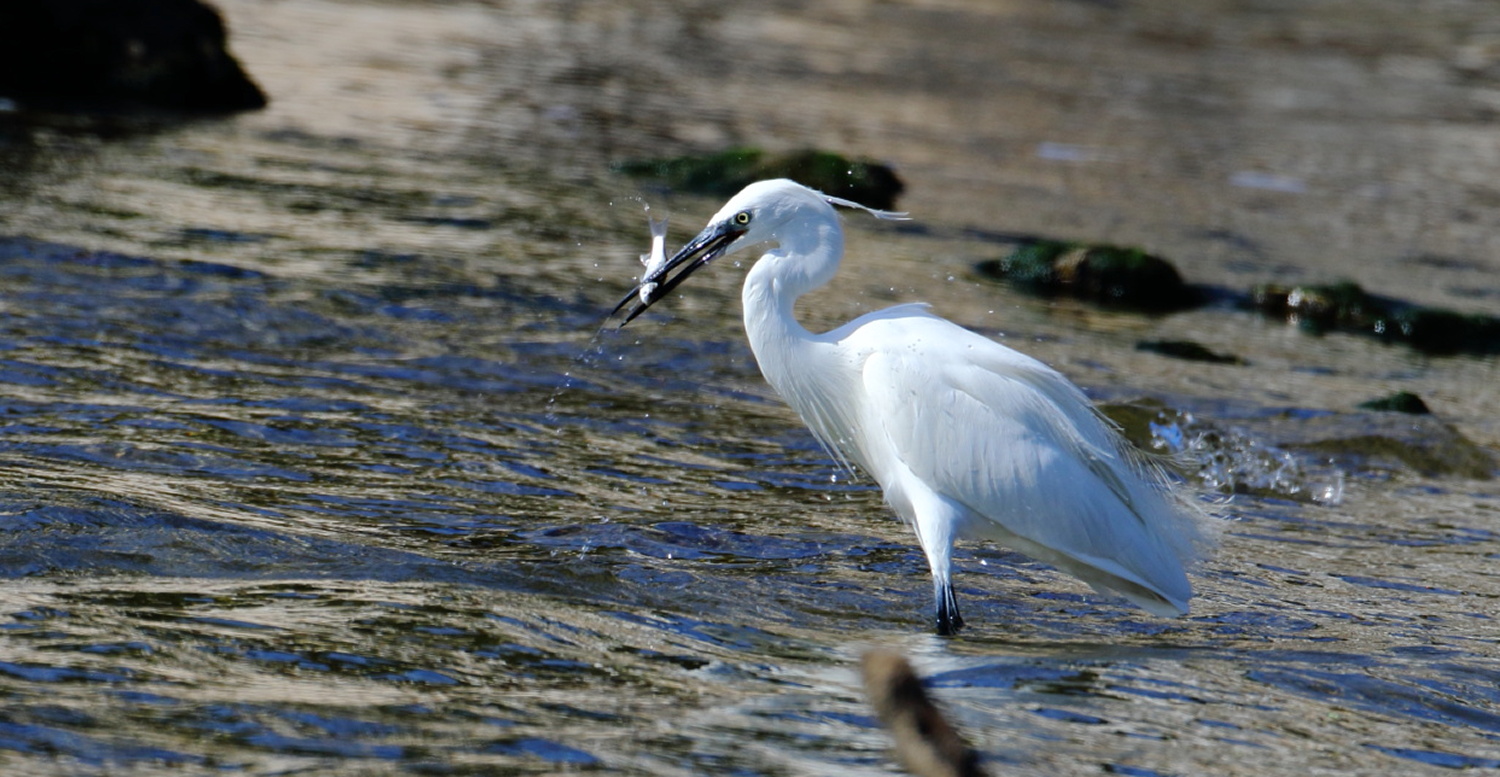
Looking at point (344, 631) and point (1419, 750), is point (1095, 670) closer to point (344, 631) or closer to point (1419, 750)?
point (1419, 750)

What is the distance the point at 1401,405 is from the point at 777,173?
17.8ft

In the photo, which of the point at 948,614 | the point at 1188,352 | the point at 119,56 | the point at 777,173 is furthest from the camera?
the point at 119,56

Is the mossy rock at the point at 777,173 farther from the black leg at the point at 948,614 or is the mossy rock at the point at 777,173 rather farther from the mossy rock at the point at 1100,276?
the black leg at the point at 948,614

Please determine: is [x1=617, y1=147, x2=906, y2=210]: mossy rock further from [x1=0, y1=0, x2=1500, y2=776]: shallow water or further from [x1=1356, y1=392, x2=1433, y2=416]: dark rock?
[x1=1356, y1=392, x2=1433, y2=416]: dark rock

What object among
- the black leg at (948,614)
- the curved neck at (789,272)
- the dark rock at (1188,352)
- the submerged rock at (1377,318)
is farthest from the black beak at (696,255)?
the submerged rock at (1377,318)

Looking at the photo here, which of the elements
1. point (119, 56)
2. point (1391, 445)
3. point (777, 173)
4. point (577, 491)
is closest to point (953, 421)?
point (577, 491)

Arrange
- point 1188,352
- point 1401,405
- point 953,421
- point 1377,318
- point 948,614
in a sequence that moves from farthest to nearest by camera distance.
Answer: point 1377,318
point 1188,352
point 1401,405
point 953,421
point 948,614

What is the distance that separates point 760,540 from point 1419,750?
2375 millimetres

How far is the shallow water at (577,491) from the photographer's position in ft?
13.0

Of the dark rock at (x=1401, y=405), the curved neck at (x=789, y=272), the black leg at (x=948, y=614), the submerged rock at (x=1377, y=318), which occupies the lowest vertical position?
the black leg at (x=948, y=614)

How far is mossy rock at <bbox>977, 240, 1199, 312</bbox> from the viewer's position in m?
11.3

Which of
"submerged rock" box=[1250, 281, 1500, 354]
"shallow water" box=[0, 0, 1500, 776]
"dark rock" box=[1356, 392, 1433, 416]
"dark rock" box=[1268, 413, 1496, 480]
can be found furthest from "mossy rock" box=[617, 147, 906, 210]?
"dark rock" box=[1268, 413, 1496, 480]

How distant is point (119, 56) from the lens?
14.1 metres

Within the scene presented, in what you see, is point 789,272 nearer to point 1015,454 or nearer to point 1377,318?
point 1015,454
